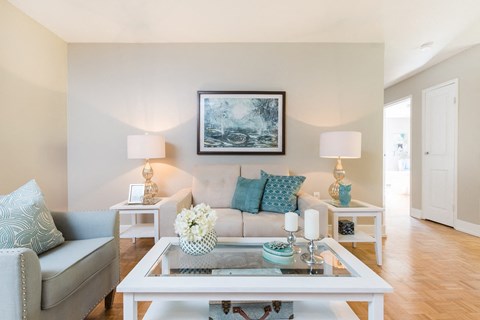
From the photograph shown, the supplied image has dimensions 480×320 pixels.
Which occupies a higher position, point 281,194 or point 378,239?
point 281,194

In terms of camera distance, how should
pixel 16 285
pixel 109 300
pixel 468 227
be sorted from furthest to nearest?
pixel 468 227 → pixel 109 300 → pixel 16 285

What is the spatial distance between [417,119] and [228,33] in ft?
11.5

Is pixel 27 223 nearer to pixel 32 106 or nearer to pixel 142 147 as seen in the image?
pixel 142 147

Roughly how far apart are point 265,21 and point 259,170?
156 cm

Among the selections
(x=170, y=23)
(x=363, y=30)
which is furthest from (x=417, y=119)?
(x=170, y=23)

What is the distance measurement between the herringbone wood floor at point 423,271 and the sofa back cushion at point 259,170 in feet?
3.78

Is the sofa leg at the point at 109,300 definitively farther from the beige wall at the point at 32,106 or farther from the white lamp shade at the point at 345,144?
the white lamp shade at the point at 345,144

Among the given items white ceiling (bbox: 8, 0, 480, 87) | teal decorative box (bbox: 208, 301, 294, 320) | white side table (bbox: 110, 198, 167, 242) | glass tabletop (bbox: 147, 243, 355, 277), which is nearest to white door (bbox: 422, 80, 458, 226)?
white ceiling (bbox: 8, 0, 480, 87)

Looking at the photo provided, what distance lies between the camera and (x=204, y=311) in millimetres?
1303

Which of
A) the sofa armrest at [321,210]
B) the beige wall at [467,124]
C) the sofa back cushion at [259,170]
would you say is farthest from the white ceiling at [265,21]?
the sofa armrest at [321,210]

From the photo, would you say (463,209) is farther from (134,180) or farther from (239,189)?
(134,180)

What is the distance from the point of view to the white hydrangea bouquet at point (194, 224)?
4.71 ft

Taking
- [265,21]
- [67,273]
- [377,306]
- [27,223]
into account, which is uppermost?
[265,21]

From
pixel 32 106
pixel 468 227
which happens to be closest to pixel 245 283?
pixel 32 106
